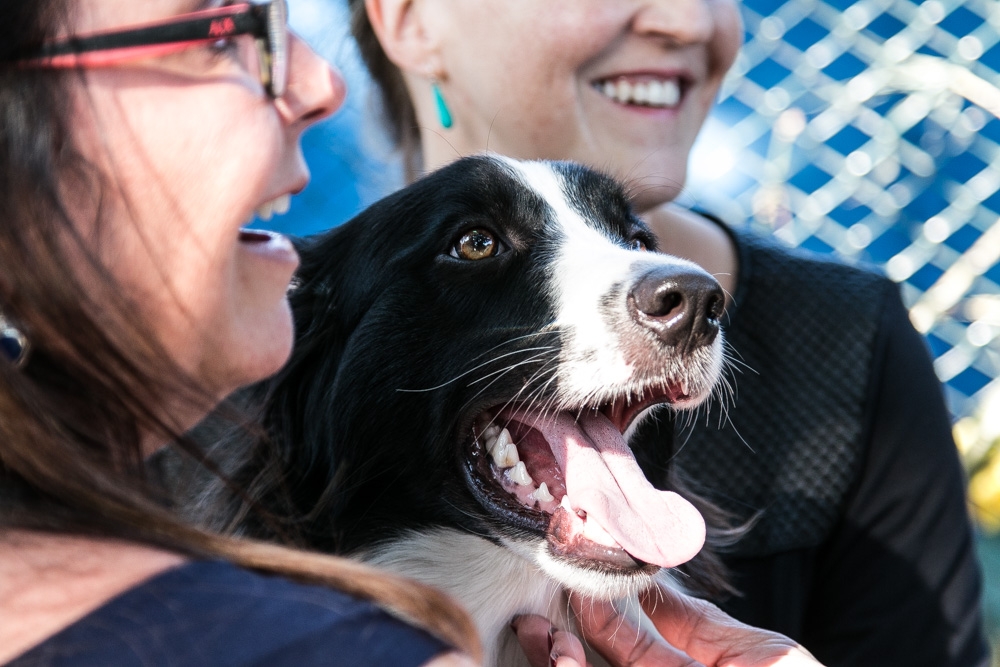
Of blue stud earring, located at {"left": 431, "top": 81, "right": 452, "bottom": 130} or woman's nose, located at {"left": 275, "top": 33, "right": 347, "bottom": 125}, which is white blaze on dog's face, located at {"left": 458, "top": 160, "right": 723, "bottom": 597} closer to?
woman's nose, located at {"left": 275, "top": 33, "right": 347, "bottom": 125}

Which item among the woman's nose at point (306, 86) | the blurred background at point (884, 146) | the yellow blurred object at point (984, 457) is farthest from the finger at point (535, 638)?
the blurred background at point (884, 146)

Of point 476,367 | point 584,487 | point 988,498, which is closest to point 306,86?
point 476,367

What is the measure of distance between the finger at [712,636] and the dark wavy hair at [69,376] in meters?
0.58

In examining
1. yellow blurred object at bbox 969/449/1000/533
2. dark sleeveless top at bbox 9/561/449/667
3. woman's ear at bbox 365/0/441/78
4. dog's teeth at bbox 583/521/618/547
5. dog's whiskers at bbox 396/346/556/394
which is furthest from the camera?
yellow blurred object at bbox 969/449/1000/533

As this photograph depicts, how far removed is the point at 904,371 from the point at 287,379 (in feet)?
3.67

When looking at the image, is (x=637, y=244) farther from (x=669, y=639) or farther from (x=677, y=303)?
(x=669, y=639)

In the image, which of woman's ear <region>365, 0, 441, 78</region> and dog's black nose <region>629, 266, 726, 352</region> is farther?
woman's ear <region>365, 0, 441, 78</region>

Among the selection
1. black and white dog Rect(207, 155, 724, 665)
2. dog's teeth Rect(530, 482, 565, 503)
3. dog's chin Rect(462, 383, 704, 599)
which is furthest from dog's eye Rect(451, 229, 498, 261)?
dog's teeth Rect(530, 482, 565, 503)

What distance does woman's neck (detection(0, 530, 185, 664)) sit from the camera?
0.64 meters

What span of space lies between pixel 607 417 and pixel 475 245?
312mm

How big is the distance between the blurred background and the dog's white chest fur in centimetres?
242

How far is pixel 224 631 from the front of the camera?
0.65m

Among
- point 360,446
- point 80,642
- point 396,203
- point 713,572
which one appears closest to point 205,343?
point 80,642

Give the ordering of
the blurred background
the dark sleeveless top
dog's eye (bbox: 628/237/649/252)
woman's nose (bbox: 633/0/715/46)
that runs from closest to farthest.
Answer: the dark sleeveless top < dog's eye (bbox: 628/237/649/252) < woman's nose (bbox: 633/0/715/46) < the blurred background
